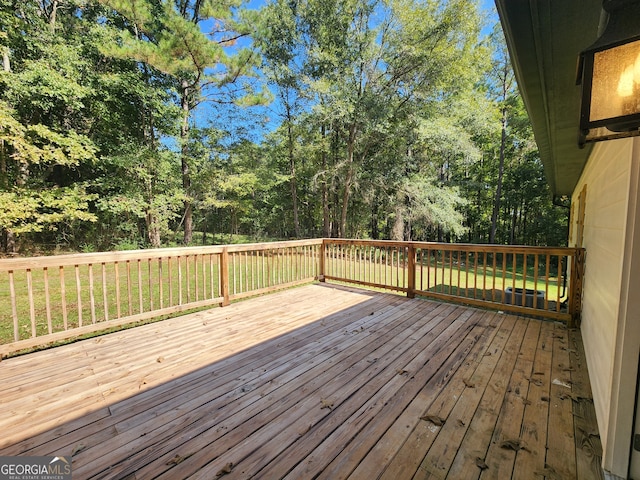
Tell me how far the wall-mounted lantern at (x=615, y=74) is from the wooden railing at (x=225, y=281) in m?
2.71

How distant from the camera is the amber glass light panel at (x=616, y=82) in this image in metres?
0.93

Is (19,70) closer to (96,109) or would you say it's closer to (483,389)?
(96,109)

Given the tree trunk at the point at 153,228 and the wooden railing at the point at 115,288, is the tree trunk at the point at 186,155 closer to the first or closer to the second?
the tree trunk at the point at 153,228

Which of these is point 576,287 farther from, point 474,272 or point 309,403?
point 309,403

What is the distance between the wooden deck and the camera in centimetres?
154

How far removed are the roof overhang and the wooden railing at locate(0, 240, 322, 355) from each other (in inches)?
136

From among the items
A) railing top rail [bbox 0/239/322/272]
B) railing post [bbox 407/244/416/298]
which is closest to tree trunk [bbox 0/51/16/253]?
railing top rail [bbox 0/239/322/272]

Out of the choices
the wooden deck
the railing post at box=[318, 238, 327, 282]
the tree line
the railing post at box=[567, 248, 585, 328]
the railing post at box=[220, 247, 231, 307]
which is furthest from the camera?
the tree line

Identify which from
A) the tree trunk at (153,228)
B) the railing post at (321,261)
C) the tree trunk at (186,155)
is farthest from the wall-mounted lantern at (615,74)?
the tree trunk at (153,228)

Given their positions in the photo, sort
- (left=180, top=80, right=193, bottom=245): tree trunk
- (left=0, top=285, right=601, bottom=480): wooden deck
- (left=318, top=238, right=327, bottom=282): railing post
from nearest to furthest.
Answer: (left=0, top=285, right=601, bottom=480): wooden deck → (left=318, top=238, right=327, bottom=282): railing post → (left=180, top=80, right=193, bottom=245): tree trunk

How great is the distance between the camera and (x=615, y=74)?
966mm

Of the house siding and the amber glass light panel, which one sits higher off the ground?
the amber glass light panel

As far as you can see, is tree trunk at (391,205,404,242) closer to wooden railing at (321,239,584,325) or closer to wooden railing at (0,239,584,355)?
wooden railing at (321,239,584,325)

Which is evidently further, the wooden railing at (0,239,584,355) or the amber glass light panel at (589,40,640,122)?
the wooden railing at (0,239,584,355)
